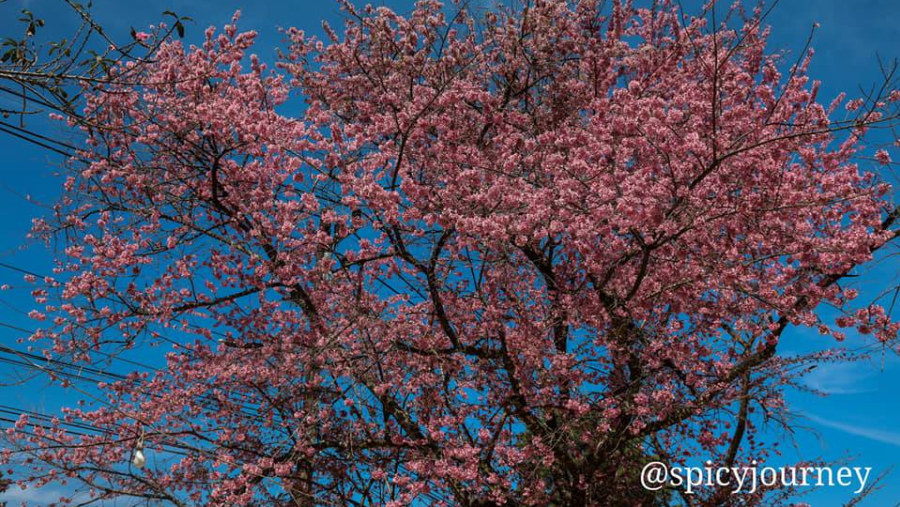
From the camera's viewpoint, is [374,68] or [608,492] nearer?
[608,492]

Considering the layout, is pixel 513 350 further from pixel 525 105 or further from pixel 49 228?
pixel 49 228

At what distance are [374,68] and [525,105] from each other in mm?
2292

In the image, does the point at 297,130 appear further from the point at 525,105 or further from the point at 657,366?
the point at 657,366

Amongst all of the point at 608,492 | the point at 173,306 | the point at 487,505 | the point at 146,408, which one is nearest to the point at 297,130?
the point at 173,306

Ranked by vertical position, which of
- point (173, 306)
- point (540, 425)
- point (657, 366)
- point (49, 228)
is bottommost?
point (540, 425)

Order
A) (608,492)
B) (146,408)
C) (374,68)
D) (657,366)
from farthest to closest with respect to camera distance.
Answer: (374,68)
(146,408)
(608,492)
(657,366)

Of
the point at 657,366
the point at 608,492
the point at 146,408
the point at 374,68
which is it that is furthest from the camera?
the point at 374,68

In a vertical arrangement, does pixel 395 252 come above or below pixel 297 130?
below

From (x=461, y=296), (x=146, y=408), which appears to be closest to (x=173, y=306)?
(x=146, y=408)

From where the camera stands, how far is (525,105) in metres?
10.0

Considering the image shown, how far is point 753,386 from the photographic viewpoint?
847 centimetres

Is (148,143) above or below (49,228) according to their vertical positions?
above

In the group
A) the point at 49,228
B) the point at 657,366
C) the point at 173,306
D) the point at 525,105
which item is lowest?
the point at 657,366

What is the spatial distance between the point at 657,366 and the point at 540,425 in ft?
5.25
